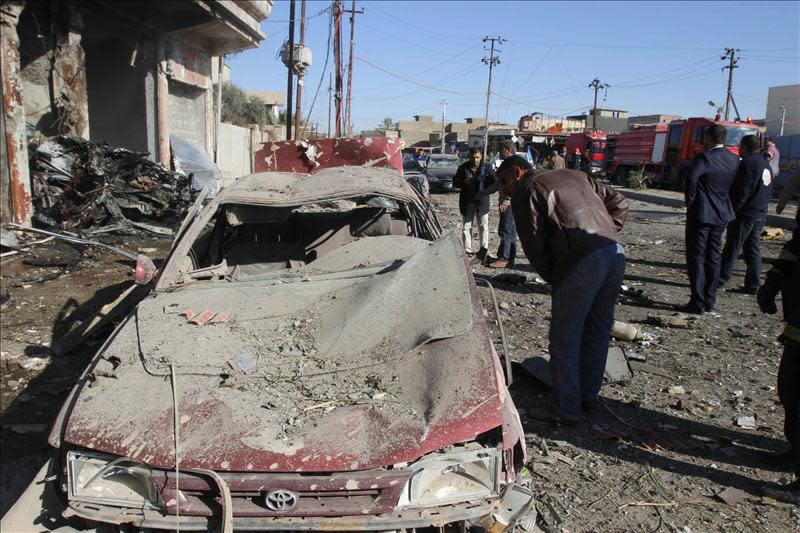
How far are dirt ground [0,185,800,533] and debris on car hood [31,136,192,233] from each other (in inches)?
96.9

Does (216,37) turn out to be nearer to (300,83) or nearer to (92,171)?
(300,83)

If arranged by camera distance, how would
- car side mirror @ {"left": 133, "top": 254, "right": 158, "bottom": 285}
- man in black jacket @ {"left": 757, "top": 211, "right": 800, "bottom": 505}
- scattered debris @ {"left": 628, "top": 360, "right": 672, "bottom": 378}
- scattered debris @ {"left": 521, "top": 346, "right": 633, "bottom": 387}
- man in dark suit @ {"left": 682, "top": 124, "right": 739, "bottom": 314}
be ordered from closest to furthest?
man in black jacket @ {"left": 757, "top": 211, "right": 800, "bottom": 505}
car side mirror @ {"left": 133, "top": 254, "right": 158, "bottom": 285}
scattered debris @ {"left": 521, "top": 346, "right": 633, "bottom": 387}
scattered debris @ {"left": 628, "top": 360, "right": 672, "bottom": 378}
man in dark suit @ {"left": 682, "top": 124, "right": 739, "bottom": 314}

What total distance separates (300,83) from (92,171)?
293 inches

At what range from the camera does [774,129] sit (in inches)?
1565

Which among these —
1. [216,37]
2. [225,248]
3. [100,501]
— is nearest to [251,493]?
[100,501]

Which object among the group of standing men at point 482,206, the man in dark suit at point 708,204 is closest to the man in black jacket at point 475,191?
the group of standing men at point 482,206

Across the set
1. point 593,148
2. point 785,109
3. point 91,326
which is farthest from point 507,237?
point 785,109

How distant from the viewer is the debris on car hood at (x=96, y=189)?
30.9 feet

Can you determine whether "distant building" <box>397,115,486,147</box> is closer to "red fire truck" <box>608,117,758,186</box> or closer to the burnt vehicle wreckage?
Answer: "red fire truck" <box>608,117,758,186</box>

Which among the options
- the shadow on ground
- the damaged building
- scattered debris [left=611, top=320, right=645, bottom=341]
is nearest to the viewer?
the shadow on ground

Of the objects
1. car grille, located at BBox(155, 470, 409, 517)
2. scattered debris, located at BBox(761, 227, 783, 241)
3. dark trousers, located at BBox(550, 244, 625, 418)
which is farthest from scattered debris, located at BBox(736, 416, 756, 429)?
scattered debris, located at BBox(761, 227, 783, 241)

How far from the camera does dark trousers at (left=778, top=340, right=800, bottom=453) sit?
314 cm

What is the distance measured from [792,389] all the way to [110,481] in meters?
3.33

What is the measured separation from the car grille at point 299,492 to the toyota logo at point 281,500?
1 centimetres
